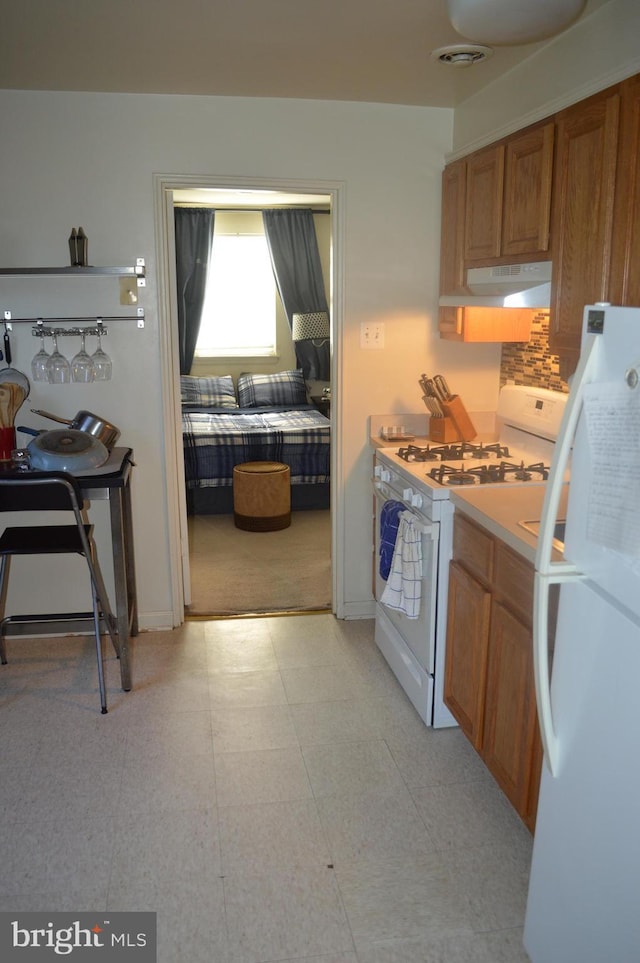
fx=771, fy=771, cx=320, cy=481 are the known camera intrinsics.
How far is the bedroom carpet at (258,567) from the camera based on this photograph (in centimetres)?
396

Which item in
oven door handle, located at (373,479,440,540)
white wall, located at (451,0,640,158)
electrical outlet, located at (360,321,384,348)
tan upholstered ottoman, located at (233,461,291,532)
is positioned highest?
white wall, located at (451,0,640,158)

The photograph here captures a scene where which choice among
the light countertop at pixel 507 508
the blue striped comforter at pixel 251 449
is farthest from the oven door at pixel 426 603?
the blue striped comforter at pixel 251 449

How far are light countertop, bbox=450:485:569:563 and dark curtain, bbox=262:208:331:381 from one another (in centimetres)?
430

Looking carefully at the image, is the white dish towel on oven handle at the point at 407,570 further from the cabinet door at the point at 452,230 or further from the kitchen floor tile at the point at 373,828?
the cabinet door at the point at 452,230

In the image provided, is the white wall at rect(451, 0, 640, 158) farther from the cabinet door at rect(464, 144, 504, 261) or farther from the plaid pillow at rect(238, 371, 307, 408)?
the plaid pillow at rect(238, 371, 307, 408)

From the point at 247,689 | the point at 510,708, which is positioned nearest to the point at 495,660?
the point at 510,708

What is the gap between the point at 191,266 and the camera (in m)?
6.70

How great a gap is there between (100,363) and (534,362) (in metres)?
1.88

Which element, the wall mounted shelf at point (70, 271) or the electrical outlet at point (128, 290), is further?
the electrical outlet at point (128, 290)

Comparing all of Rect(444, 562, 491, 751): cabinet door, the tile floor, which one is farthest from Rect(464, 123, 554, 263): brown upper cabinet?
the tile floor

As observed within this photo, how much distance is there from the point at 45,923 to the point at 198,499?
369cm

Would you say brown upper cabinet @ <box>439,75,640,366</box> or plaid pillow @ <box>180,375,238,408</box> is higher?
brown upper cabinet @ <box>439,75,640,366</box>

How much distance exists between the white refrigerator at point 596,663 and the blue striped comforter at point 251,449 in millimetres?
3896

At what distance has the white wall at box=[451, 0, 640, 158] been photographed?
2178 millimetres
